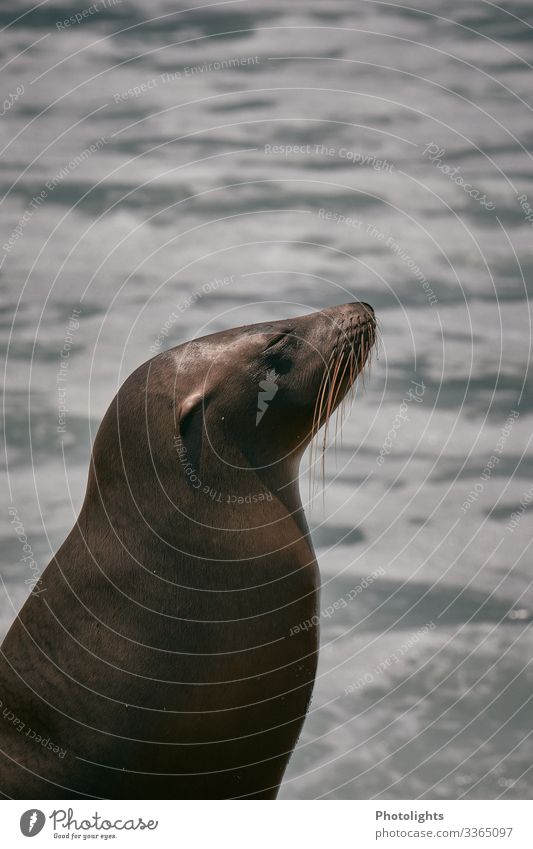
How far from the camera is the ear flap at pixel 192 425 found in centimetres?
571

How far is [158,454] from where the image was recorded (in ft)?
18.7

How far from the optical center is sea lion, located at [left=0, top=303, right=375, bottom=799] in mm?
5387

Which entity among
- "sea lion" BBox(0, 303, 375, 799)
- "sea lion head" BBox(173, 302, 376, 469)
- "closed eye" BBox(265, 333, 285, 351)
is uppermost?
"closed eye" BBox(265, 333, 285, 351)

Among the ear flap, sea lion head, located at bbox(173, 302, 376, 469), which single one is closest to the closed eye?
sea lion head, located at bbox(173, 302, 376, 469)

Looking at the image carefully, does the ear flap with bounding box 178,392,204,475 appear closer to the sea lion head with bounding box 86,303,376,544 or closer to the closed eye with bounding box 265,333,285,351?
the sea lion head with bounding box 86,303,376,544

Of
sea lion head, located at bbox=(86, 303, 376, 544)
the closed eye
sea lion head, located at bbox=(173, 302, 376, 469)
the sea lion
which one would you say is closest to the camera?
the sea lion

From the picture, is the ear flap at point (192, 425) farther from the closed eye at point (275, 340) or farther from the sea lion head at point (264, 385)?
the closed eye at point (275, 340)

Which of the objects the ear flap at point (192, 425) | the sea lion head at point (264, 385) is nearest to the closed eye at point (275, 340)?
the sea lion head at point (264, 385)

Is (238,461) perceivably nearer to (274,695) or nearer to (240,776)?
(274,695)

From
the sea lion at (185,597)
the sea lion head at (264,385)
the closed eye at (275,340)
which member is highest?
the closed eye at (275,340)

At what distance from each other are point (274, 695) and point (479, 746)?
240 centimetres

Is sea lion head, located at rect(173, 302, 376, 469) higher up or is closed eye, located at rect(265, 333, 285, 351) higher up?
closed eye, located at rect(265, 333, 285, 351)

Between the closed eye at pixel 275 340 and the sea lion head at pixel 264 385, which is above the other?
the closed eye at pixel 275 340

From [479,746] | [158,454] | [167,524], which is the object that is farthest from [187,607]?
[479,746]
